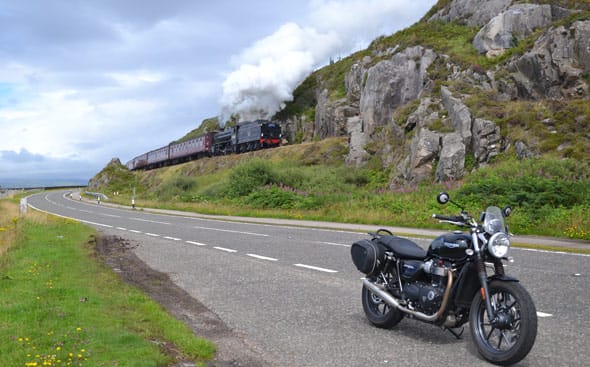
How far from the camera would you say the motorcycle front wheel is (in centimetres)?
493

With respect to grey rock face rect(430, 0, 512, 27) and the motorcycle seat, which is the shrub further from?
the motorcycle seat

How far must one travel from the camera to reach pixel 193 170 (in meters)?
61.0

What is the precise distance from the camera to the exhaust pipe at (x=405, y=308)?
5.60 metres

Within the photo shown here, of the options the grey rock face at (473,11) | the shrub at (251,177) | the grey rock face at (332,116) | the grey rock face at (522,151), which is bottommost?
the shrub at (251,177)

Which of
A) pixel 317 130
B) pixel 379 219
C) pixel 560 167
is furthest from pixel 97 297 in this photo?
pixel 317 130

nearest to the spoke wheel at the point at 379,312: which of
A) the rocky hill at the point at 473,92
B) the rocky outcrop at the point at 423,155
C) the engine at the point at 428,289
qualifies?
the engine at the point at 428,289

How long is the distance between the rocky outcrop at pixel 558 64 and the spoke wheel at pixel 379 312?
27.7 metres

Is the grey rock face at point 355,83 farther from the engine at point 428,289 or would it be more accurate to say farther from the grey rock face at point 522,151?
the engine at point 428,289

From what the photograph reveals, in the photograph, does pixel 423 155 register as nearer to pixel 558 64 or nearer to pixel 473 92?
pixel 473 92

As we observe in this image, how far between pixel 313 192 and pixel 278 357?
26.3 m

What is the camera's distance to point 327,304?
8.00m

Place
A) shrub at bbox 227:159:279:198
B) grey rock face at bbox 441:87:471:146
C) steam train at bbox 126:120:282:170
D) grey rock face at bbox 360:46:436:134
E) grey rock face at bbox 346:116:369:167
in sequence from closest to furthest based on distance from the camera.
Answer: grey rock face at bbox 441:87:471:146 < shrub at bbox 227:159:279:198 < grey rock face at bbox 346:116:369:167 < grey rock face at bbox 360:46:436:134 < steam train at bbox 126:120:282:170

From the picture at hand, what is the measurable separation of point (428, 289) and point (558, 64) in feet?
97.5

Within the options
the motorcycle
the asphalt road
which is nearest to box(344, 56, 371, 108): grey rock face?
the asphalt road
